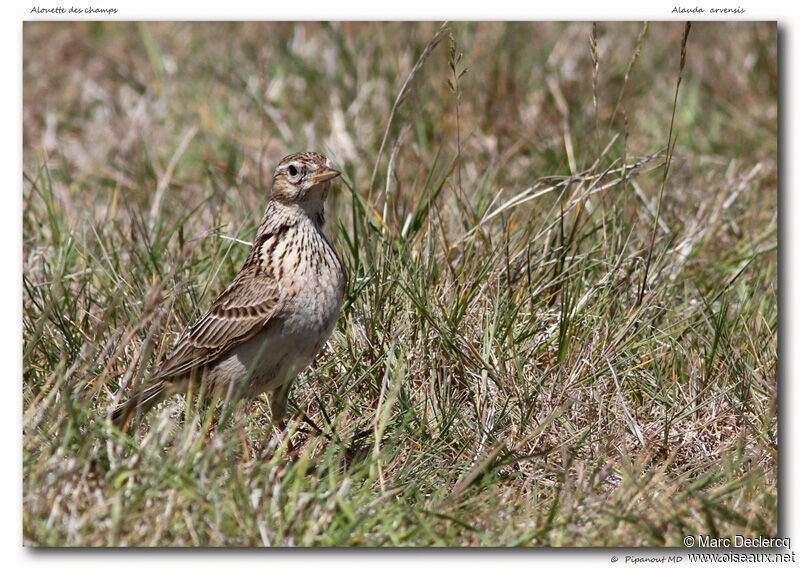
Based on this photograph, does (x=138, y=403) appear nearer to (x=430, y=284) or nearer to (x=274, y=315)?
(x=274, y=315)

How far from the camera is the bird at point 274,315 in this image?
4.62 m

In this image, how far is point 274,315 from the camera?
15.2 feet

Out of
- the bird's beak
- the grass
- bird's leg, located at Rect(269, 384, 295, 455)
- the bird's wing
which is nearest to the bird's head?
the bird's beak

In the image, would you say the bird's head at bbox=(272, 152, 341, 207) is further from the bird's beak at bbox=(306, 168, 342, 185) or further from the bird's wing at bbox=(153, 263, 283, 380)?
the bird's wing at bbox=(153, 263, 283, 380)

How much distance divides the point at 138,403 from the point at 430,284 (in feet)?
4.93

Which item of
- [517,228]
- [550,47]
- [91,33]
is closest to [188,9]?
[517,228]

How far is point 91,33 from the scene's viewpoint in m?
9.00

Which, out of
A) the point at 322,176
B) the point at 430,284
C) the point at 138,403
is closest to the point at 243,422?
the point at 138,403

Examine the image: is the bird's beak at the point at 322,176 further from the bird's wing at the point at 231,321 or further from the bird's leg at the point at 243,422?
the bird's leg at the point at 243,422

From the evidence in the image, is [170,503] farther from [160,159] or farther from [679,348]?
[160,159]

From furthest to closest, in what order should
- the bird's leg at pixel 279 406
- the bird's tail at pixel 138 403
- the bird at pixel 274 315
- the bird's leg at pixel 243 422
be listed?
the bird's leg at pixel 279 406 → the bird at pixel 274 315 → the bird's tail at pixel 138 403 → the bird's leg at pixel 243 422

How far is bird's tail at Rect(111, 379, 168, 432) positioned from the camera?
451 cm

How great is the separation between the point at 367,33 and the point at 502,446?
4.41 m

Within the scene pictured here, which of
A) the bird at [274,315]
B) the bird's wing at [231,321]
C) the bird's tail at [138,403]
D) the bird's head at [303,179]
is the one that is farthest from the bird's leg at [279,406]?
the bird's head at [303,179]
